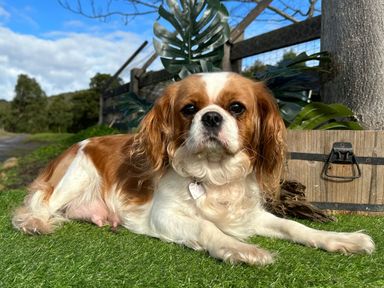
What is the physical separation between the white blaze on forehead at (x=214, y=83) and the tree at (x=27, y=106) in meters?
31.8

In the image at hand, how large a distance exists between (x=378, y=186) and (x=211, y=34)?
2154 millimetres

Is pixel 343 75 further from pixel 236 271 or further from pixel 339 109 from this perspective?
pixel 236 271

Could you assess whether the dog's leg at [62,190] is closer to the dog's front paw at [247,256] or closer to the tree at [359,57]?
the dog's front paw at [247,256]

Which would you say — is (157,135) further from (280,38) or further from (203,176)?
(280,38)

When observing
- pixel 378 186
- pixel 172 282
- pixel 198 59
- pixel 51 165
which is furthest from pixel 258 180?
pixel 198 59

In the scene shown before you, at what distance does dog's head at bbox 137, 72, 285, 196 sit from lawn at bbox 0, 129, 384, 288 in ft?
1.38

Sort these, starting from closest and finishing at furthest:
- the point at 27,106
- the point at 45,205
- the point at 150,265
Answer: the point at 150,265 < the point at 45,205 < the point at 27,106

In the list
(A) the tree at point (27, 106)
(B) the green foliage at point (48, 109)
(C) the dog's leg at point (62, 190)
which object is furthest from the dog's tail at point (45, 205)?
(A) the tree at point (27, 106)

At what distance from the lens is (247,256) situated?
1.59 meters

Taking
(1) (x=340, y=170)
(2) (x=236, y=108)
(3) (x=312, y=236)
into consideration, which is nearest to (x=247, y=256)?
(3) (x=312, y=236)

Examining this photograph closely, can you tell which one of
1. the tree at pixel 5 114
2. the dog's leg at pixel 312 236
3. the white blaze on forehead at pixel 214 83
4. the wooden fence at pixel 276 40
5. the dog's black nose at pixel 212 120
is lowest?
the tree at pixel 5 114

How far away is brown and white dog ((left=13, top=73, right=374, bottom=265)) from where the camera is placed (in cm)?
199

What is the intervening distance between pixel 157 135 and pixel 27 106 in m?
37.4

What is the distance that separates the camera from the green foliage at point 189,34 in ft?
13.1
